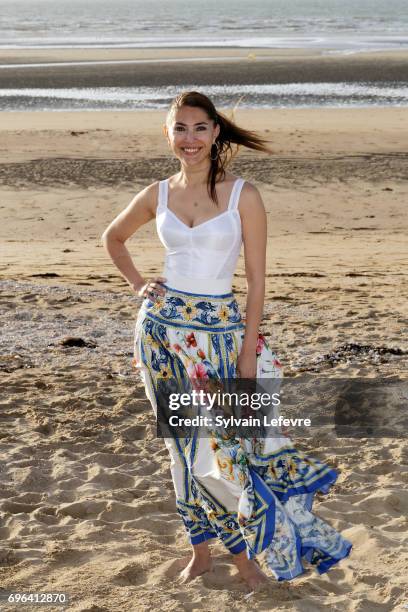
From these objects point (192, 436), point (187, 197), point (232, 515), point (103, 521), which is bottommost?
point (103, 521)

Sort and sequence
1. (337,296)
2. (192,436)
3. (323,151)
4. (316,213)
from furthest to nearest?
1. (323,151)
2. (316,213)
3. (337,296)
4. (192,436)

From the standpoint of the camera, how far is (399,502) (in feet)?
16.1

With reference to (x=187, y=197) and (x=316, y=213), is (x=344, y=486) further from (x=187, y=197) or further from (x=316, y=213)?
(x=316, y=213)

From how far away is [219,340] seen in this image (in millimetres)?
3855

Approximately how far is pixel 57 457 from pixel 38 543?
0.98 meters

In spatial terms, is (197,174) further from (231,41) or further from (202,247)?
(231,41)

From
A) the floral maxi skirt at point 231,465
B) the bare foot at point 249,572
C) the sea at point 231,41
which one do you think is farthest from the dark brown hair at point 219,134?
the bare foot at point 249,572

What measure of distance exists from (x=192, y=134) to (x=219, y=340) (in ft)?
2.65

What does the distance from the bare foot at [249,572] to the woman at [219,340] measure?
14 centimetres

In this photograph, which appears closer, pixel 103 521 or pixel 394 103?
pixel 103 521

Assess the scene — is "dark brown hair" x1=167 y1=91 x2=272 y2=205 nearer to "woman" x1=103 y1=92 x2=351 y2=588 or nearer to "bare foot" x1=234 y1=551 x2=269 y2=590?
"woman" x1=103 y1=92 x2=351 y2=588

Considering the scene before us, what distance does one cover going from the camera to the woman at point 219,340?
12.4 feet

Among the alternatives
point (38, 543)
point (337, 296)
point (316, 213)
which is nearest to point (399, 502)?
point (38, 543)

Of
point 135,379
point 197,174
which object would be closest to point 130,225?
point 197,174
